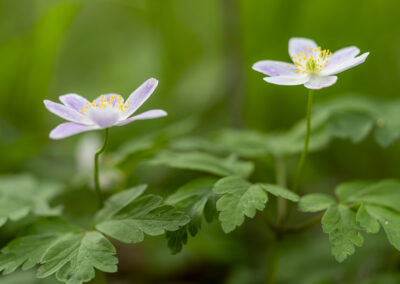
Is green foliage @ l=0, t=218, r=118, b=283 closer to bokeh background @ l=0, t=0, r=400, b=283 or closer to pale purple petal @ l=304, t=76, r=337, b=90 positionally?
bokeh background @ l=0, t=0, r=400, b=283

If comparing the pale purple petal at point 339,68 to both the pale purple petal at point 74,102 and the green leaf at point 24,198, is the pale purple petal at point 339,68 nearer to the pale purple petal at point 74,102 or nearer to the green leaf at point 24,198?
the pale purple petal at point 74,102

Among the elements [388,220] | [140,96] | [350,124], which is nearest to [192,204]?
[140,96]

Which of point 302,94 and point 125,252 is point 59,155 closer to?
point 125,252

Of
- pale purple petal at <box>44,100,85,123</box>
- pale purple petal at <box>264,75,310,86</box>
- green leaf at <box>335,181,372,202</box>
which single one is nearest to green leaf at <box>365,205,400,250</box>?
green leaf at <box>335,181,372,202</box>

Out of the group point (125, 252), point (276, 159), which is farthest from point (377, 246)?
point (125, 252)

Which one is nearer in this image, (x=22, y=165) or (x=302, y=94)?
(x=22, y=165)

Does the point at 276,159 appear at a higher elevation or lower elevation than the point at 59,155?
higher

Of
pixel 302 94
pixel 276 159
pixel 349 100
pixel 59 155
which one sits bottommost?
pixel 59 155

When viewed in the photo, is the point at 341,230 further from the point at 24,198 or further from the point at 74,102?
the point at 24,198

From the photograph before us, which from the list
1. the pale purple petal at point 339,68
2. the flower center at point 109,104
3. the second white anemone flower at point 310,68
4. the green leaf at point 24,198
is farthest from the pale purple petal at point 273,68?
the green leaf at point 24,198
